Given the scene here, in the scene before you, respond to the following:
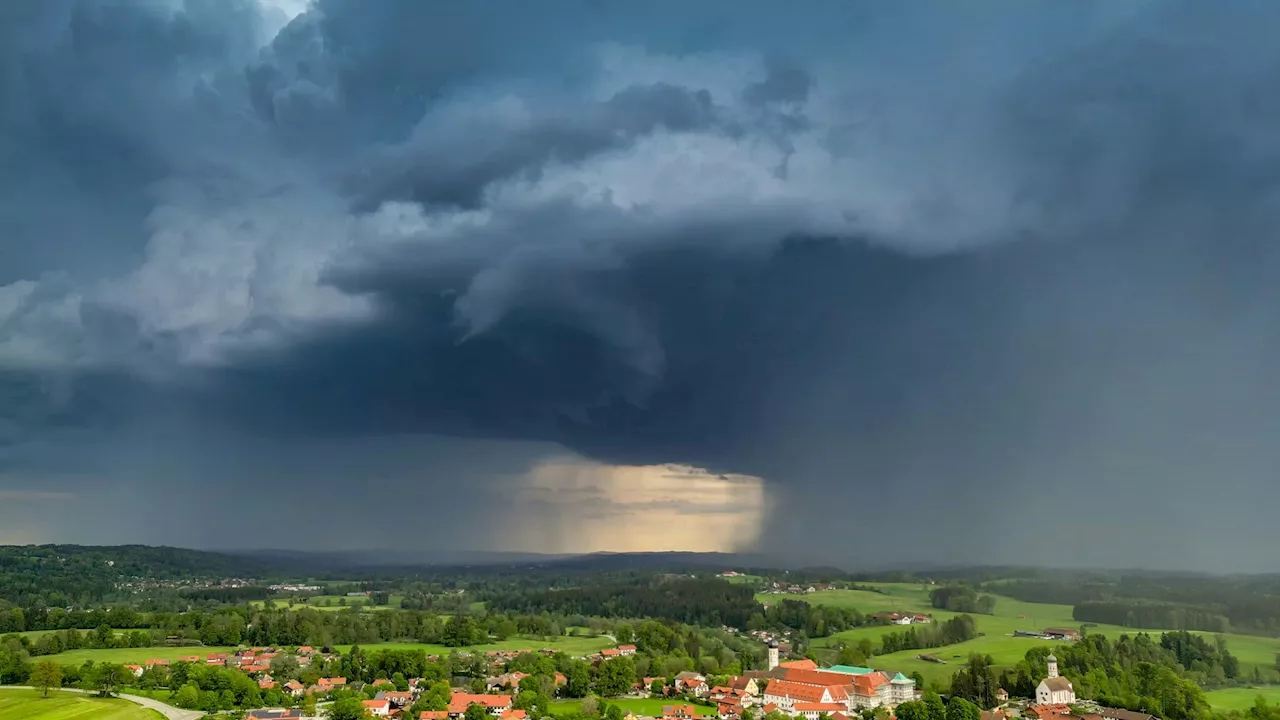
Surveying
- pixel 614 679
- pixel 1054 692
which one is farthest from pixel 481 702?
pixel 1054 692

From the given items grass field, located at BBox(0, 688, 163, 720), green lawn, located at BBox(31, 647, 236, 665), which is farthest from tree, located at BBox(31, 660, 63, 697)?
green lawn, located at BBox(31, 647, 236, 665)

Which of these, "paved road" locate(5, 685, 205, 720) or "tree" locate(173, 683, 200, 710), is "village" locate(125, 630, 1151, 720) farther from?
"tree" locate(173, 683, 200, 710)

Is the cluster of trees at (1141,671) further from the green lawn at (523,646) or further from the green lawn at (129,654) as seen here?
the green lawn at (129,654)

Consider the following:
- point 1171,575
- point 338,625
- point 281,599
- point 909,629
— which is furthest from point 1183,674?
point 281,599

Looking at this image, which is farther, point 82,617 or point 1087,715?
point 82,617

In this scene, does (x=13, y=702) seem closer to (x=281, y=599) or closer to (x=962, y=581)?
(x=281, y=599)
